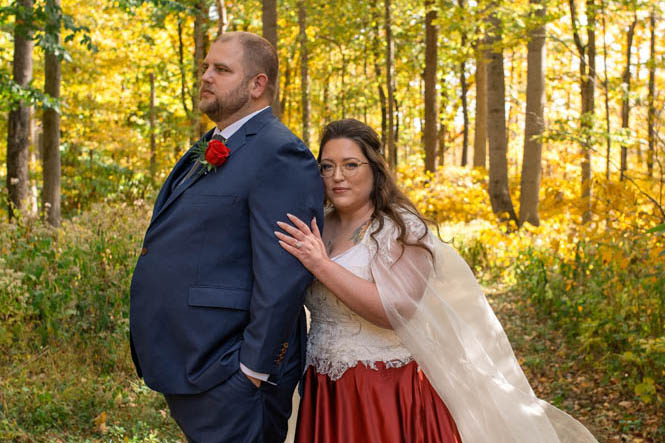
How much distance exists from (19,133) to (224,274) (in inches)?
371

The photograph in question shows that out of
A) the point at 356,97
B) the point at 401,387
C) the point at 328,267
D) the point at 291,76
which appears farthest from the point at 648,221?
the point at 291,76

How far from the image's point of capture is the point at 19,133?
10484mm

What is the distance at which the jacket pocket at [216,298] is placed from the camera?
2.36 metres

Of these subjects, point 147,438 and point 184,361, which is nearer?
point 184,361

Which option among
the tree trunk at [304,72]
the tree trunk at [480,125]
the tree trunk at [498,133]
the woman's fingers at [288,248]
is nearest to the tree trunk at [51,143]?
the tree trunk at [304,72]

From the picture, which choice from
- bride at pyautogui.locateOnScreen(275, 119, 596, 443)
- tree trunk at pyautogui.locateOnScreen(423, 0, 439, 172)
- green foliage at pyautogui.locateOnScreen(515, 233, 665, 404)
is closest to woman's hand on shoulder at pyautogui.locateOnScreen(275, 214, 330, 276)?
bride at pyautogui.locateOnScreen(275, 119, 596, 443)

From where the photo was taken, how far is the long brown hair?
9.57 feet

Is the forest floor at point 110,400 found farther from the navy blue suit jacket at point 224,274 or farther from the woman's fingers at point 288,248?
the woman's fingers at point 288,248

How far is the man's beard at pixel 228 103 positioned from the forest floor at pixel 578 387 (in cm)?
380

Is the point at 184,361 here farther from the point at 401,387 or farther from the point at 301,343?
the point at 401,387

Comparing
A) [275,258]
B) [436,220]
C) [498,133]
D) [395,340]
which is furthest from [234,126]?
[498,133]

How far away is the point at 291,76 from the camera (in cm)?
2944

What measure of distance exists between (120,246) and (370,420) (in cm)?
450

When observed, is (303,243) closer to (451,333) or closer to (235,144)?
(235,144)
